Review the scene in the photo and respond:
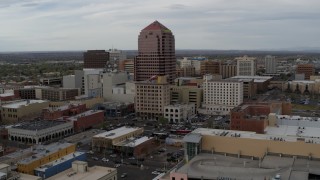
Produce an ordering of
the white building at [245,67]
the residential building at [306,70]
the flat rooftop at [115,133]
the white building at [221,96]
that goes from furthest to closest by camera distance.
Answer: the residential building at [306,70] → the white building at [245,67] → the white building at [221,96] → the flat rooftop at [115,133]

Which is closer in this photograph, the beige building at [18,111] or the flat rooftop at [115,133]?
the flat rooftop at [115,133]

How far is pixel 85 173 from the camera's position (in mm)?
27516

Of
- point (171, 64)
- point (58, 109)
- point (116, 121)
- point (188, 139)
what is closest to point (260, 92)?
point (171, 64)

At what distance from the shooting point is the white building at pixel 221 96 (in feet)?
208

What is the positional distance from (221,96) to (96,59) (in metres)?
50.1

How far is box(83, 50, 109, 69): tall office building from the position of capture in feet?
345

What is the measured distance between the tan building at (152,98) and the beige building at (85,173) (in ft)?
101

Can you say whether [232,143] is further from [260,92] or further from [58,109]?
[260,92]

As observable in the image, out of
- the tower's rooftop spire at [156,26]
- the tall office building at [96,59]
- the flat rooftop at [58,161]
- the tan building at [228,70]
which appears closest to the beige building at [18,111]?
the tower's rooftop spire at [156,26]

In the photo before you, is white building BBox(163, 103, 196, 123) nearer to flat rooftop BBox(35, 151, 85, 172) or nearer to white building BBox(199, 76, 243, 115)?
white building BBox(199, 76, 243, 115)

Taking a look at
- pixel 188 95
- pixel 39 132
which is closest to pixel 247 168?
pixel 39 132

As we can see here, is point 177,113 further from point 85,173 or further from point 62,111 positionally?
point 85,173

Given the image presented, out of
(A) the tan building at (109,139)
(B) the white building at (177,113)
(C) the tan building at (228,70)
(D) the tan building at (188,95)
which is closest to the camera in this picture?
(A) the tan building at (109,139)

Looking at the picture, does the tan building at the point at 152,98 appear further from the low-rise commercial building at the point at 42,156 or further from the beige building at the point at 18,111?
the low-rise commercial building at the point at 42,156
